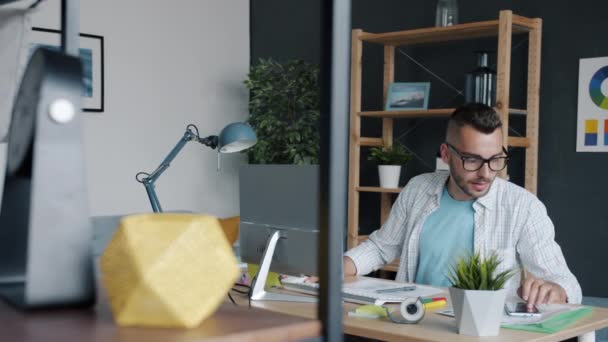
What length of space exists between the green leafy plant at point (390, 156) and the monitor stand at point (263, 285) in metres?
2.43

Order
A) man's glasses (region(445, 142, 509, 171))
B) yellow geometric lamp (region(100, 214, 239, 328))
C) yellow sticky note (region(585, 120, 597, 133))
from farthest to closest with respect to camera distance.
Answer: yellow sticky note (region(585, 120, 597, 133)) < man's glasses (region(445, 142, 509, 171)) < yellow geometric lamp (region(100, 214, 239, 328))

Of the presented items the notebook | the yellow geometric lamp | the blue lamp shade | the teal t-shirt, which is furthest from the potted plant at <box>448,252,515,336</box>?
the blue lamp shade

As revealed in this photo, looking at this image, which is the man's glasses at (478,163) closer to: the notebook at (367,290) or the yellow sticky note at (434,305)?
the notebook at (367,290)

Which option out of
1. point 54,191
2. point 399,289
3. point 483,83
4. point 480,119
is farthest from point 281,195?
point 483,83

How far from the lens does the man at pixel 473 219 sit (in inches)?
109

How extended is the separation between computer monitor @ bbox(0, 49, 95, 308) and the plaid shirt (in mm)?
2064

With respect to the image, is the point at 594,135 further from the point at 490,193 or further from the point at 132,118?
the point at 132,118

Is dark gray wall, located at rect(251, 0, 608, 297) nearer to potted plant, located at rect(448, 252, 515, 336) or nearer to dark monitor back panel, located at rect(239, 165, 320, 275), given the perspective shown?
dark monitor back panel, located at rect(239, 165, 320, 275)

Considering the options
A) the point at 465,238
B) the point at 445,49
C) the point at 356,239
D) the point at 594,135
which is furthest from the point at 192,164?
the point at 465,238

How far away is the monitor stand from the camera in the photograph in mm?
2416

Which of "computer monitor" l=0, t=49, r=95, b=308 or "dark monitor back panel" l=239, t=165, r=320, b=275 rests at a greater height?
"computer monitor" l=0, t=49, r=95, b=308

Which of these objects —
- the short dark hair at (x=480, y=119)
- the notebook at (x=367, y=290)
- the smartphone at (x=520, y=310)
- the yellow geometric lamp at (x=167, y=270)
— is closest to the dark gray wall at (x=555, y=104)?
the short dark hair at (x=480, y=119)

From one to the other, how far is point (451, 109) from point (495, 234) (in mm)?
1771

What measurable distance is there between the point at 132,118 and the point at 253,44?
52.3 inches
